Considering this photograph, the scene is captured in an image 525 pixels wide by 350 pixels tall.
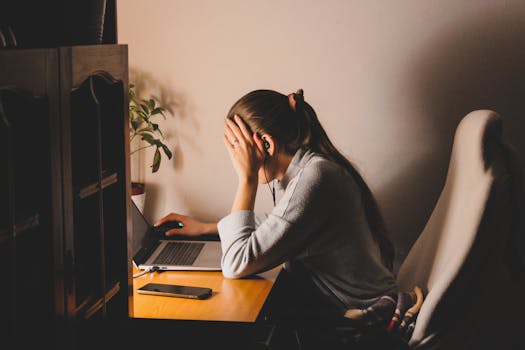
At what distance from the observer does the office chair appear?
1481 mm

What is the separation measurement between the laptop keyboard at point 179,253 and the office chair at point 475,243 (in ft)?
2.30

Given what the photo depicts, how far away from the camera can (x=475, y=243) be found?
4.84 ft

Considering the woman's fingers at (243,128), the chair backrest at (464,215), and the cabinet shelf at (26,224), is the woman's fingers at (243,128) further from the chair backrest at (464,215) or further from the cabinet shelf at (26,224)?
the cabinet shelf at (26,224)

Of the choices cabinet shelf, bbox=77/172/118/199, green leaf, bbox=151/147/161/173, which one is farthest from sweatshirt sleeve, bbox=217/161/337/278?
green leaf, bbox=151/147/161/173

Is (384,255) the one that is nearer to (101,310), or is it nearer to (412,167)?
(412,167)

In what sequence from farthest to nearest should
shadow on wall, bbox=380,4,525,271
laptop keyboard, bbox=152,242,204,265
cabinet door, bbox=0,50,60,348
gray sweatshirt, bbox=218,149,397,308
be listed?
shadow on wall, bbox=380,4,525,271 → laptop keyboard, bbox=152,242,204,265 → gray sweatshirt, bbox=218,149,397,308 → cabinet door, bbox=0,50,60,348

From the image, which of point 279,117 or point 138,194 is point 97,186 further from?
point 138,194

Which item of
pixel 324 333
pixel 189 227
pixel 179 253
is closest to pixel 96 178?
pixel 324 333

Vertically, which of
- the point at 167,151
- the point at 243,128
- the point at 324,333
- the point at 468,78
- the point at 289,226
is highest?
the point at 468,78

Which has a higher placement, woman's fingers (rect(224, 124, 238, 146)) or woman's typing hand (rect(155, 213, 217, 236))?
woman's fingers (rect(224, 124, 238, 146))

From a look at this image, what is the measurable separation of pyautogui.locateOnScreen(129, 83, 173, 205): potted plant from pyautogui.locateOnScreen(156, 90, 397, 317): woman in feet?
1.43

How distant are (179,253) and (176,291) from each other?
0.92ft

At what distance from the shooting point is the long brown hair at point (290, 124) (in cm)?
181

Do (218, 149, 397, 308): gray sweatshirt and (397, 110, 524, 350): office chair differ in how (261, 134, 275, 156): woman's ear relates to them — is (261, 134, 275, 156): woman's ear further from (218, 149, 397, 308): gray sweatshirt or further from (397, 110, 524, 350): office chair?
(397, 110, 524, 350): office chair
